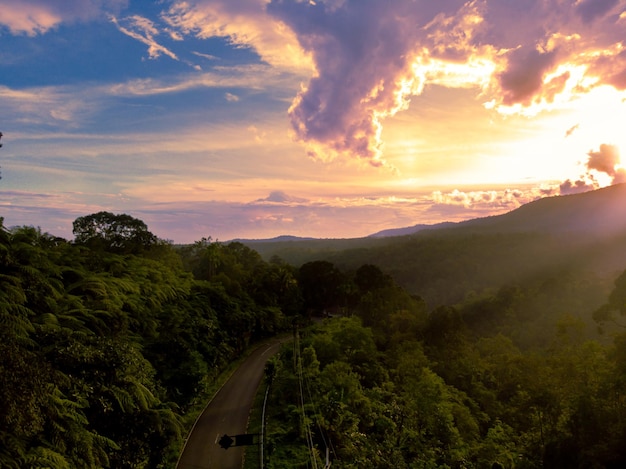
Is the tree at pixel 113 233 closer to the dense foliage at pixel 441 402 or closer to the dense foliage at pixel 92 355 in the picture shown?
the dense foliage at pixel 92 355

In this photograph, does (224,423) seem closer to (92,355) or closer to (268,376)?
(268,376)

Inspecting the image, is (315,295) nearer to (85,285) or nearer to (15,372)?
(85,285)

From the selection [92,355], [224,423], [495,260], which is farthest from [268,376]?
[495,260]

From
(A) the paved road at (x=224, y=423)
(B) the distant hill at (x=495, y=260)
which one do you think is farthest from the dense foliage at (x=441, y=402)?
(B) the distant hill at (x=495, y=260)

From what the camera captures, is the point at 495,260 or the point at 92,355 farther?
the point at 495,260

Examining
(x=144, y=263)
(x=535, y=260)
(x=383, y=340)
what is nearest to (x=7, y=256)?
(x=144, y=263)

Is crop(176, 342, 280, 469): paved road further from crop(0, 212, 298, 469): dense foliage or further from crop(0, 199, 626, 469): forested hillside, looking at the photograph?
crop(0, 212, 298, 469): dense foliage

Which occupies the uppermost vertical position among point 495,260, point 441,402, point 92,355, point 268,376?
point 92,355
